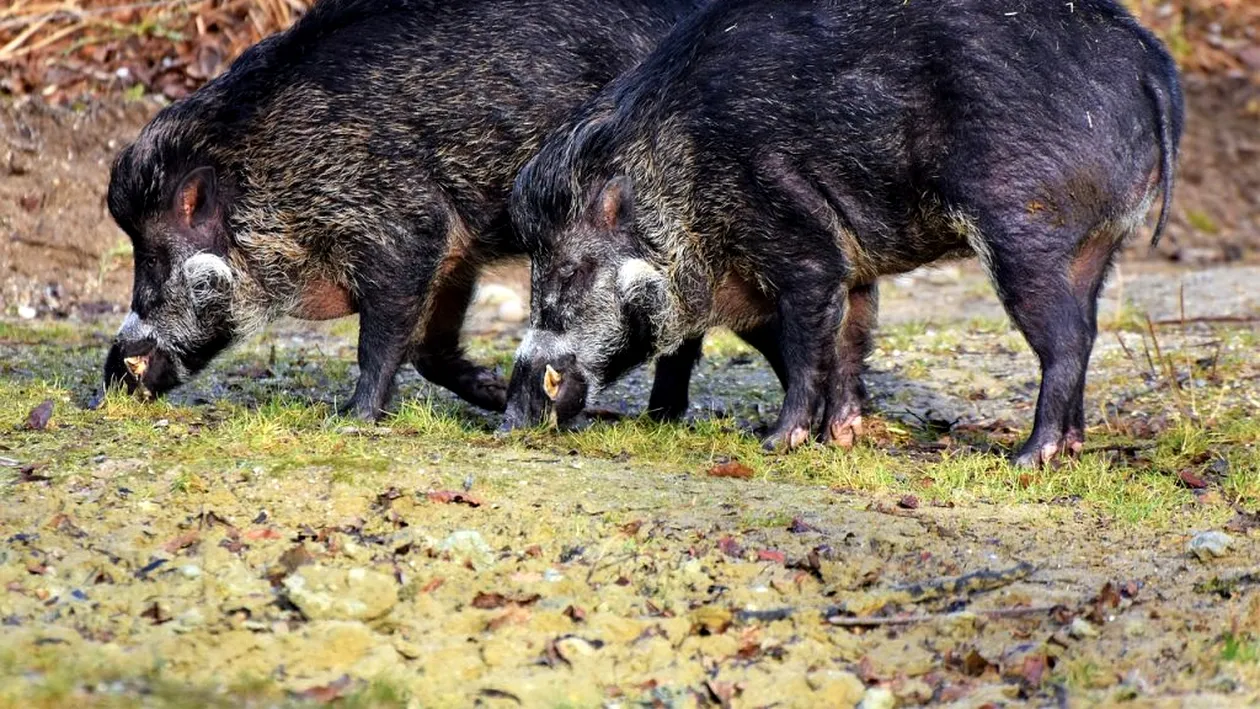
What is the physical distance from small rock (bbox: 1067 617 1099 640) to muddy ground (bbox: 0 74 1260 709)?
0.01 meters

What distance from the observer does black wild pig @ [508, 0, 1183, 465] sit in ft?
20.1

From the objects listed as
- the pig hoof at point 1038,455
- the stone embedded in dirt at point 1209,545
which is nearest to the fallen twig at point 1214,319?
the pig hoof at point 1038,455

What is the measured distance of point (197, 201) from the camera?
708cm

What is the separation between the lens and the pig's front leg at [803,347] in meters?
6.49

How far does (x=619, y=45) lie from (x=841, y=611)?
11.3 feet

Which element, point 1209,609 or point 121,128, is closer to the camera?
point 1209,609

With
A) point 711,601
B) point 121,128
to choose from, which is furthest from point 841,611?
point 121,128

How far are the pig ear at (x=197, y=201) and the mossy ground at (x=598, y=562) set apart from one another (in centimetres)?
80

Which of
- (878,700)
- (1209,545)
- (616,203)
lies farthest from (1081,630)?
(616,203)

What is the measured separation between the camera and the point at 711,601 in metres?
4.59

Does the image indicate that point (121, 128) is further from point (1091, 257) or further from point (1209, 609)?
point (1209, 609)

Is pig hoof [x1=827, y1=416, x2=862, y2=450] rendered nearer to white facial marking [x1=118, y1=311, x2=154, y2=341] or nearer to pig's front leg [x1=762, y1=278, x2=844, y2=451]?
pig's front leg [x1=762, y1=278, x2=844, y2=451]

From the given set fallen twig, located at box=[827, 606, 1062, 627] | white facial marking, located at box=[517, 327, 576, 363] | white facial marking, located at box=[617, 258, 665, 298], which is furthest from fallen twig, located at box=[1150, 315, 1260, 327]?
fallen twig, located at box=[827, 606, 1062, 627]

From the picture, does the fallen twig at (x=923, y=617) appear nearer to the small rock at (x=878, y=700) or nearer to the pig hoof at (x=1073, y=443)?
the small rock at (x=878, y=700)
